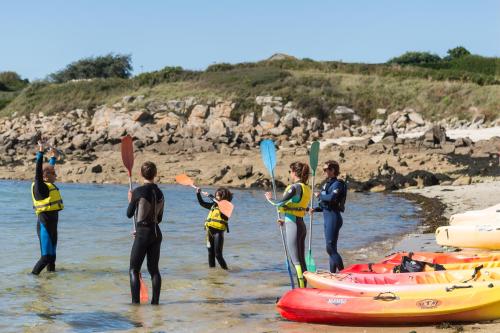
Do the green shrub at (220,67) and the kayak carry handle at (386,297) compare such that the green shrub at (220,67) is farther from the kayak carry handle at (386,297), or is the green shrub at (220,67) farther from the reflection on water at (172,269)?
the kayak carry handle at (386,297)

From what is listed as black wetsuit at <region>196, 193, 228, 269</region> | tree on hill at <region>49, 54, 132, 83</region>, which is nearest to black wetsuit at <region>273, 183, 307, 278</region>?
black wetsuit at <region>196, 193, 228, 269</region>

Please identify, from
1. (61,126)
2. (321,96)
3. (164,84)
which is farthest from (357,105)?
(61,126)

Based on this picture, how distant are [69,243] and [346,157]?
13.9 metres

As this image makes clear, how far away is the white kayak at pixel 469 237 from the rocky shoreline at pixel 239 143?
33.7 ft

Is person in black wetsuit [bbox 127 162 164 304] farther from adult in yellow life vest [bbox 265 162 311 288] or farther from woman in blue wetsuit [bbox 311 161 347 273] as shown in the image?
woman in blue wetsuit [bbox 311 161 347 273]

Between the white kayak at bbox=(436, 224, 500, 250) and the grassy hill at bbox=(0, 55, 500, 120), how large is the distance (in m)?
25.7

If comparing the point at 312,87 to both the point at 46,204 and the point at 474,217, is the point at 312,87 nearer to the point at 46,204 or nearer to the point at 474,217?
the point at 474,217

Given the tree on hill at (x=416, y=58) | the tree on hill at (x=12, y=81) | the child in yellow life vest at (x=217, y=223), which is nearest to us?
the child in yellow life vest at (x=217, y=223)

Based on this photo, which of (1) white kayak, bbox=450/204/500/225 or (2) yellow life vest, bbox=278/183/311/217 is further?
(1) white kayak, bbox=450/204/500/225

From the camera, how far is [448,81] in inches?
1686

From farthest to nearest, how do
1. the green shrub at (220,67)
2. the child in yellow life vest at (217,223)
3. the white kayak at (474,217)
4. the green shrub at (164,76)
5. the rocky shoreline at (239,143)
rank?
the green shrub at (220,67)
the green shrub at (164,76)
the rocky shoreline at (239,143)
the white kayak at (474,217)
the child in yellow life vest at (217,223)

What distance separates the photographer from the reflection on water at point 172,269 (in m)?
7.41

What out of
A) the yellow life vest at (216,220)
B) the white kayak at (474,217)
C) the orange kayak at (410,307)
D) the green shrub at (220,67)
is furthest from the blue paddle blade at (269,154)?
the green shrub at (220,67)

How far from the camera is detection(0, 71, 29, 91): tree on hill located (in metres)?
67.5
